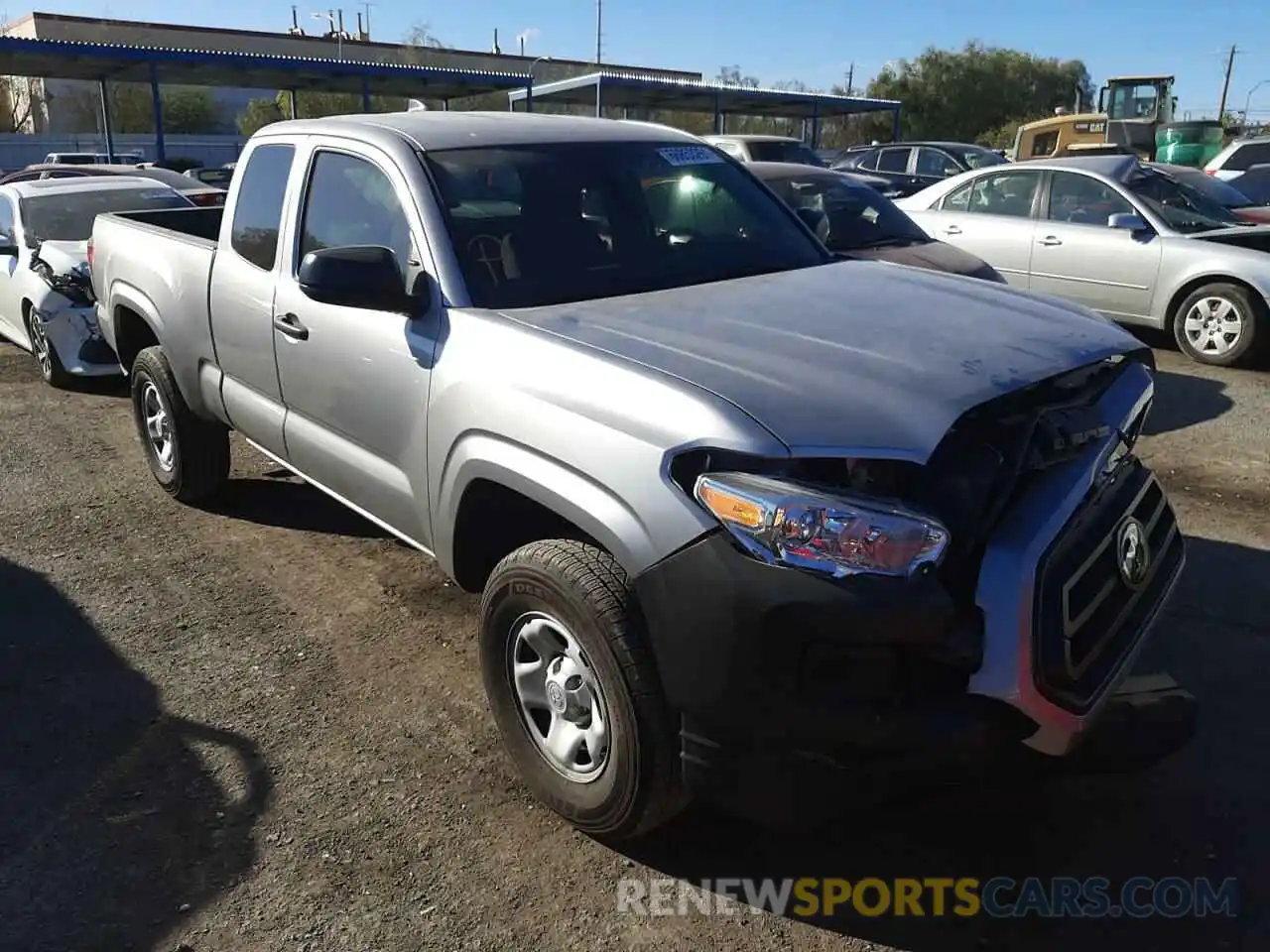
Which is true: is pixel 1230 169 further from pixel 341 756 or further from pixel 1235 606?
pixel 341 756

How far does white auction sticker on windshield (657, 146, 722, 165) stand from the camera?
13.8ft

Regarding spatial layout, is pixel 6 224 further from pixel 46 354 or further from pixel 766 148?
pixel 766 148

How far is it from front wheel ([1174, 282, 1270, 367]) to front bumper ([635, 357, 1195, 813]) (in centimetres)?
696

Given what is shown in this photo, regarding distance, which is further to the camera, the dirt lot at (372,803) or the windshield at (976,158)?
the windshield at (976,158)

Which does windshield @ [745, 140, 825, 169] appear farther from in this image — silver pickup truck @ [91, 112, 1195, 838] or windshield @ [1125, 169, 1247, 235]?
silver pickup truck @ [91, 112, 1195, 838]

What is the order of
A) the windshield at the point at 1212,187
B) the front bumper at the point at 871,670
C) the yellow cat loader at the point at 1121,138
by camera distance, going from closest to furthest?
the front bumper at the point at 871,670 → the windshield at the point at 1212,187 → the yellow cat loader at the point at 1121,138

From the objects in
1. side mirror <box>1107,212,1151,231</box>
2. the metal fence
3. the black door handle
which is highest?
side mirror <box>1107,212,1151,231</box>

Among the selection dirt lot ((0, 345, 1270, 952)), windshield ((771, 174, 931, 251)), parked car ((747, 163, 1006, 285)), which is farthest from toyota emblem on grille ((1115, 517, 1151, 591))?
windshield ((771, 174, 931, 251))

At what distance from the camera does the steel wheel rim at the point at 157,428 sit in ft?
18.2

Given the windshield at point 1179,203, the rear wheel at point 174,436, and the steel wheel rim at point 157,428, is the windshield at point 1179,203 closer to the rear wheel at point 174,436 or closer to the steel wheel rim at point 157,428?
the rear wheel at point 174,436

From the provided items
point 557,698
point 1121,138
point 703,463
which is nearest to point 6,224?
point 557,698

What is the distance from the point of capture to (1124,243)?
905 centimetres

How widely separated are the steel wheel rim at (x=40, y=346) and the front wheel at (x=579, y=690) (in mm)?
6860

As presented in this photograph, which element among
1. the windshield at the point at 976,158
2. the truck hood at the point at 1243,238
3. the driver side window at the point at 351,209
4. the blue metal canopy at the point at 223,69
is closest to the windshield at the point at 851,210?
the truck hood at the point at 1243,238
